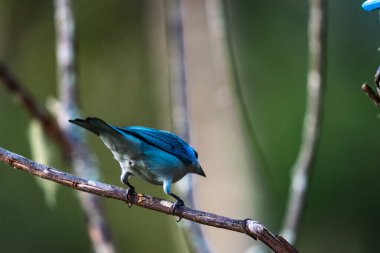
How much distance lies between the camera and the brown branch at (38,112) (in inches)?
168

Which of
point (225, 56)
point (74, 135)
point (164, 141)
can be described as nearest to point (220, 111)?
point (225, 56)

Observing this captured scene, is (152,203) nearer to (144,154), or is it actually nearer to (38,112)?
(144,154)

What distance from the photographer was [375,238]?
7910 millimetres

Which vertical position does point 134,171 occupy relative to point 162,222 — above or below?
below

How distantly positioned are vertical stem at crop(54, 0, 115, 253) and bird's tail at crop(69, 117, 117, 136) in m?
1.68

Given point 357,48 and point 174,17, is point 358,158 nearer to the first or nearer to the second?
point 357,48

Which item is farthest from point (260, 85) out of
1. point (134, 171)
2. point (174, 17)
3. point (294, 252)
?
point (294, 252)

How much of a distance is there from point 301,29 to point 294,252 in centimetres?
684

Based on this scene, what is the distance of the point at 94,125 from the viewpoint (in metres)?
2.50

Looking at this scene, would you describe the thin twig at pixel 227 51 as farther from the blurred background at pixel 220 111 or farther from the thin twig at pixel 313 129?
the thin twig at pixel 313 129

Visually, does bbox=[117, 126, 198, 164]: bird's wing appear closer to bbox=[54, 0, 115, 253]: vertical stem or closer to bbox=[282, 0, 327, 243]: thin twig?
bbox=[282, 0, 327, 243]: thin twig

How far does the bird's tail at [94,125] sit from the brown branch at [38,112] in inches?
68.9

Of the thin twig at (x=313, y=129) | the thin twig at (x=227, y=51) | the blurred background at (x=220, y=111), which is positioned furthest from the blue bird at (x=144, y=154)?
the blurred background at (x=220, y=111)

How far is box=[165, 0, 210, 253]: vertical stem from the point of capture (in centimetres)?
383
